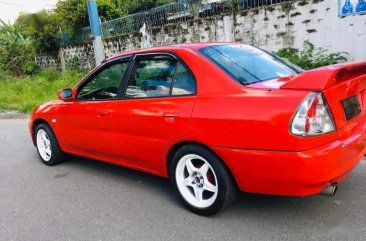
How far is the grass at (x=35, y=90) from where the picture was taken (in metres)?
12.2

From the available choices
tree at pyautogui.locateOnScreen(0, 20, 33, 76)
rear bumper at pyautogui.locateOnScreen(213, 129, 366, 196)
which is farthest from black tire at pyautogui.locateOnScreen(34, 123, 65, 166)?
tree at pyautogui.locateOnScreen(0, 20, 33, 76)

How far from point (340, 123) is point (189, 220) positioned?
1.58 metres

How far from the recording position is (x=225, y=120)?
11.0 ft

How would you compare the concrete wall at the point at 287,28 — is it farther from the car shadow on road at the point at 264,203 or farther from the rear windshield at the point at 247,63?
the car shadow on road at the point at 264,203

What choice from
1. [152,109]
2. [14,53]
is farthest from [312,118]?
[14,53]

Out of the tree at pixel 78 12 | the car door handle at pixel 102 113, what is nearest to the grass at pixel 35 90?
the tree at pixel 78 12

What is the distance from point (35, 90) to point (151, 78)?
456 inches

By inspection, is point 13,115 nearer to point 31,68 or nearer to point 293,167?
point 293,167

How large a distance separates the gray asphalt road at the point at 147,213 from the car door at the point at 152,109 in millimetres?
457

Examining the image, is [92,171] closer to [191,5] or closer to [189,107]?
[189,107]

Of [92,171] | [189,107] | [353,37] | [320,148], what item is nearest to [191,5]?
[353,37]

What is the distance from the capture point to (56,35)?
18562 mm

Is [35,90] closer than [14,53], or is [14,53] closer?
[35,90]

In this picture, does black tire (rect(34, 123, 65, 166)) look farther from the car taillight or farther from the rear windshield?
the car taillight
